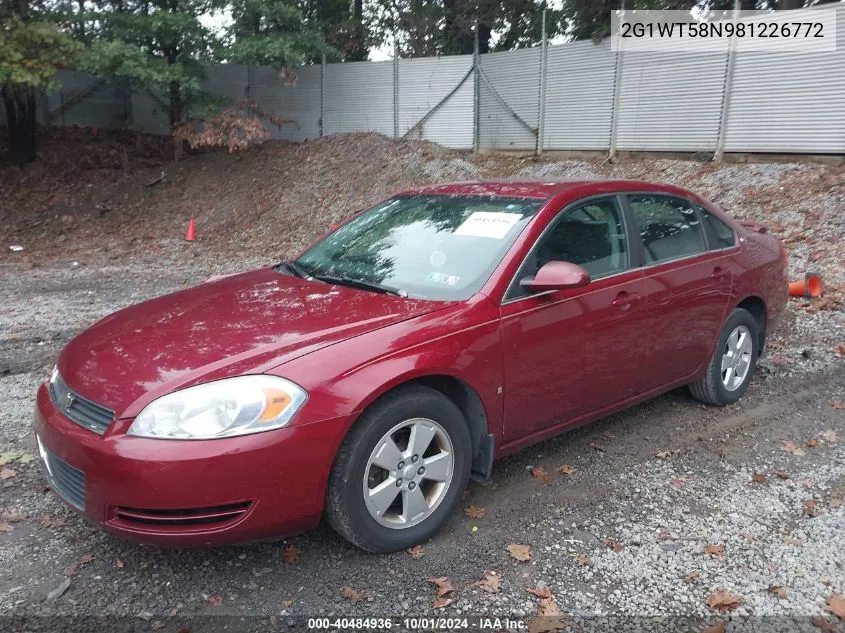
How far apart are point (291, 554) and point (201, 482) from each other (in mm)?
732

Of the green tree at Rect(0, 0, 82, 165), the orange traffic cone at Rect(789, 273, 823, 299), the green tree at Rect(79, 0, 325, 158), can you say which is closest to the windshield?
the orange traffic cone at Rect(789, 273, 823, 299)

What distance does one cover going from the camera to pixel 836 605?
2.85m

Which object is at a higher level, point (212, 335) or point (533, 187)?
point (533, 187)

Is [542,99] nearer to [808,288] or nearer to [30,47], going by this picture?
[808,288]

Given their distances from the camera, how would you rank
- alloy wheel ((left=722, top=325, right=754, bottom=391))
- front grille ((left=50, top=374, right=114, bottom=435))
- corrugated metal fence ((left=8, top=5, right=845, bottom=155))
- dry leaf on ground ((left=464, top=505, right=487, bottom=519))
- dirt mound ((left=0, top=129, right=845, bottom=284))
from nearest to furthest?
front grille ((left=50, top=374, right=114, bottom=435)) < dry leaf on ground ((left=464, top=505, right=487, bottom=519)) < alloy wheel ((left=722, top=325, right=754, bottom=391)) < corrugated metal fence ((left=8, top=5, right=845, bottom=155)) < dirt mound ((left=0, top=129, right=845, bottom=284))

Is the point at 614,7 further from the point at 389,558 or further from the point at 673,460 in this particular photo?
the point at 389,558

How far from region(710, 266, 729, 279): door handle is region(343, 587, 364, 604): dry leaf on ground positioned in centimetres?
313

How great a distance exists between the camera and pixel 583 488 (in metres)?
3.82

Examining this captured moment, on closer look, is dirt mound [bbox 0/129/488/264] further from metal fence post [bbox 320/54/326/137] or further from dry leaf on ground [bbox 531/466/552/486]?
dry leaf on ground [bbox 531/466/552/486]

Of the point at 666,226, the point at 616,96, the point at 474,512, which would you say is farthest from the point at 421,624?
the point at 616,96

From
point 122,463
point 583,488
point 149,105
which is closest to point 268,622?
point 122,463

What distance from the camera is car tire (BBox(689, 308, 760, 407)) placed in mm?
4855

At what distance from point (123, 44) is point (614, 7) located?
9991mm

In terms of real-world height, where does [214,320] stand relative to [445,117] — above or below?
below
